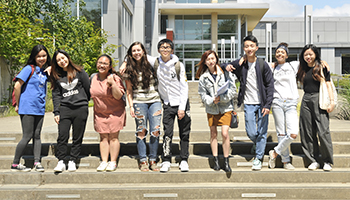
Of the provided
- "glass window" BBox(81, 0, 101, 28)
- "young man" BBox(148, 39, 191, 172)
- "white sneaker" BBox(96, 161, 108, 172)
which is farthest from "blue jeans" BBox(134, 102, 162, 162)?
"glass window" BBox(81, 0, 101, 28)

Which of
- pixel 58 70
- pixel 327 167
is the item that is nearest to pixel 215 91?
pixel 327 167

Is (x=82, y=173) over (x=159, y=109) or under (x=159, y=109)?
under

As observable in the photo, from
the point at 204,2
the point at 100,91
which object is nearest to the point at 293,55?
the point at 204,2

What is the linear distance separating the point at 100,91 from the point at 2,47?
294 inches

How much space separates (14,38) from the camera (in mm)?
10461

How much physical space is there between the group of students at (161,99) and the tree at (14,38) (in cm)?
653

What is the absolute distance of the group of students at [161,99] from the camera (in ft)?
15.5

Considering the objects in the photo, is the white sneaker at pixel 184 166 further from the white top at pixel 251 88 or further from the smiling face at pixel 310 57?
the smiling face at pixel 310 57

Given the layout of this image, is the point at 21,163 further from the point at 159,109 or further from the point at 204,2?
the point at 204,2

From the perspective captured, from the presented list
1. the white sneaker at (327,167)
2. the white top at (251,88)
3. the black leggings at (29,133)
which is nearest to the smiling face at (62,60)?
the black leggings at (29,133)

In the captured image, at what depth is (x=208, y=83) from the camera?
4.81m

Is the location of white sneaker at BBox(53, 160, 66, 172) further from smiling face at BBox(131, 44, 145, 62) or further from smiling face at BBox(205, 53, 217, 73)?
smiling face at BBox(205, 53, 217, 73)

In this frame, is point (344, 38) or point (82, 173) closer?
point (82, 173)

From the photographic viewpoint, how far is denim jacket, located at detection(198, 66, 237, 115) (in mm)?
4694
